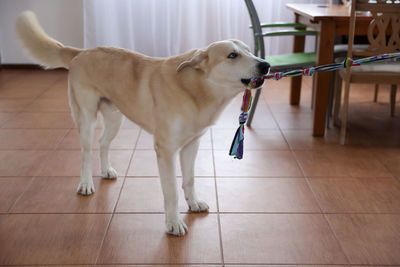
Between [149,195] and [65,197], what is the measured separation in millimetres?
412

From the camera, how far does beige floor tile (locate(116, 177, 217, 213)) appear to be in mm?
1969

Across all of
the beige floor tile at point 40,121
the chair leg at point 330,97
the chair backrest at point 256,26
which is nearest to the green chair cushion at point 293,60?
the chair backrest at point 256,26

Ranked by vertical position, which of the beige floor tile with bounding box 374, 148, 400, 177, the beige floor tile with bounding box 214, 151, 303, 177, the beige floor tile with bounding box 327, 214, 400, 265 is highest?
the beige floor tile with bounding box 374, 148, 400, 177

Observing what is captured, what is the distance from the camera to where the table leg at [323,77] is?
8.72ft

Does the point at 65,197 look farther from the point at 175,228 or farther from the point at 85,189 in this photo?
the point at 175,228

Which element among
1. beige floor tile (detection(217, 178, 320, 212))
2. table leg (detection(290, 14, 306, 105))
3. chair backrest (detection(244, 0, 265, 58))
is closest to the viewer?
Answer: beige floor tile (detection(217, 178, 320, 212))

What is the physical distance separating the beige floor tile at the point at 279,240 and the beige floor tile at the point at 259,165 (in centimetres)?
46

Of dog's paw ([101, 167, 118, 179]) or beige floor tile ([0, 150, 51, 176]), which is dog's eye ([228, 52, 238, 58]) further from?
beige floor tile ([0, 150, 51, 176])

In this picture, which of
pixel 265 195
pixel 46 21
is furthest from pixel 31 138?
pixel 46 21

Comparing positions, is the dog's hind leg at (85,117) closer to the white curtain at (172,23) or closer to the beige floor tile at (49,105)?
the beige floor tile at (49,105)

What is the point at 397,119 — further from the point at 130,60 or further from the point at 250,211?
the point at 130,60

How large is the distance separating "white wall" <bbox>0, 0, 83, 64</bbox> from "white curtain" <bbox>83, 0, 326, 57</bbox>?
245 mm

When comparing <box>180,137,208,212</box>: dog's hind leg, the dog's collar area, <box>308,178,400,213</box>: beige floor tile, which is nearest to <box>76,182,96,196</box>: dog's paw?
<box>180,137,208,212</box>: dog's hind leg

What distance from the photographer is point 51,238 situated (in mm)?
1705
